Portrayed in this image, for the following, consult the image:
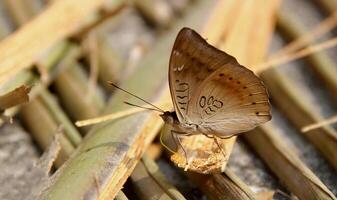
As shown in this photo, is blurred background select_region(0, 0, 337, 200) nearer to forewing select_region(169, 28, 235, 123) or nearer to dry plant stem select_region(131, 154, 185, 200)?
dry plant stem select_region(131, 154, 185, 200)

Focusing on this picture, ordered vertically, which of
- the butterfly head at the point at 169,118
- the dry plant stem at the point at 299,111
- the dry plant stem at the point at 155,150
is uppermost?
the butterfly head at the point at 169,118

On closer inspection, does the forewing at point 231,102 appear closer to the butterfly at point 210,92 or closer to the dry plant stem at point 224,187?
the butterfly at point 210,92

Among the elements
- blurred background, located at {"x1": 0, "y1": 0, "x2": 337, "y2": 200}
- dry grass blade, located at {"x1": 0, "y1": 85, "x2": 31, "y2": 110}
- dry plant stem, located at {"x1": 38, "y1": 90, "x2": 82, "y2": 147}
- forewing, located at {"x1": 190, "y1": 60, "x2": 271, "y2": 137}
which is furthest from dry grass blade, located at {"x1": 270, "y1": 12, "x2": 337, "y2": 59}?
dry grass blade, located at {"x1": 0, "y1": 85, "x2": 31, "y2": 110}

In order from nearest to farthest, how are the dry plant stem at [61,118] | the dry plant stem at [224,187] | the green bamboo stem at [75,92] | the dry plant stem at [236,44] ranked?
the dry plant stem at [224,187], the dry plant stem at [236,44], the dry plant stem at [61,118], the green bamboo stem at [75,92]

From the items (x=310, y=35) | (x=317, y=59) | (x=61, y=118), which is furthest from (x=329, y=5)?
(x=61, y=118)

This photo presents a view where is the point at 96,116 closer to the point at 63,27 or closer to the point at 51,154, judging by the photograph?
the point at 51,154

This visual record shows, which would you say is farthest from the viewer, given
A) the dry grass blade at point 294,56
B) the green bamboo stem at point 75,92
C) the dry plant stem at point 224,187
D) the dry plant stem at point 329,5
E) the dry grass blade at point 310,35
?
the dry plant stem at point 329,5

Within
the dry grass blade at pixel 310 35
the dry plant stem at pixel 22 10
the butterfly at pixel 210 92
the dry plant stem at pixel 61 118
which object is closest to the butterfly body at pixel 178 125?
the butterfly at pixel 210 92

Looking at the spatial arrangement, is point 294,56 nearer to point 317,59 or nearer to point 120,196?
point 317,59
